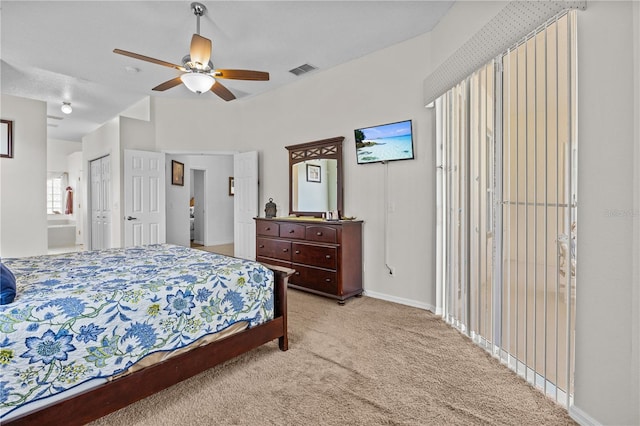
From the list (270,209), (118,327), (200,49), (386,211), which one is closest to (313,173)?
(270,209)

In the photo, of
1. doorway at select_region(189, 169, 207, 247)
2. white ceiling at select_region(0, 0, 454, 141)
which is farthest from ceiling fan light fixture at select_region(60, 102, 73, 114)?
doorway at select_region(189, 169, 207, 247)

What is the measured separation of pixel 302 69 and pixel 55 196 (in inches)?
348

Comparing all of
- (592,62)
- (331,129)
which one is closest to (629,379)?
(592,62)

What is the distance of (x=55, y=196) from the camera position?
8.91 metres

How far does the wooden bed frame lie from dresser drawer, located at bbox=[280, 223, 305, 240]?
148 centimetres

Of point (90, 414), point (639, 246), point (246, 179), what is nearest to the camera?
point (639, 246)

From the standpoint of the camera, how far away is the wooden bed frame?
1354 mm

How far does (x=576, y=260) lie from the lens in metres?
1.61

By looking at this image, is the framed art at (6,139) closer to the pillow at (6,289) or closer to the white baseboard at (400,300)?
the pillow at (6,289)

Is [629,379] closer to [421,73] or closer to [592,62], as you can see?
[592,62]

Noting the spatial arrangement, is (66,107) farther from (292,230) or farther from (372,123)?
(372,123)

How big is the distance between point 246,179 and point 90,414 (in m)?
4.10

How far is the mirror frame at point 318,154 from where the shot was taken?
4066 millimetres

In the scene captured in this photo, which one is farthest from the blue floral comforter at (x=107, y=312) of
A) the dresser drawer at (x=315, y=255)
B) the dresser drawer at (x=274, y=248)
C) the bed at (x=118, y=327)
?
the dresser drawer at (x=274, y=248)
